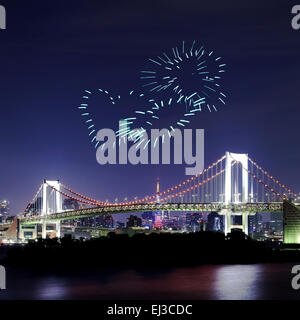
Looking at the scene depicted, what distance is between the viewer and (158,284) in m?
39.1

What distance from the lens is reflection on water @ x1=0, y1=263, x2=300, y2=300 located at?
3522cm

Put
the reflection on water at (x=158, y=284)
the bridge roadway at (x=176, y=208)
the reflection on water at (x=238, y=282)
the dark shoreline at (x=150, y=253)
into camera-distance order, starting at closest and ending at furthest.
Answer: the reflection on water at (x=158, y=284)
the reflection on water at (x=238, y=282)
the dark shoreline at (x=150, y=253)
the bridge roadway at (x=176, y=208)

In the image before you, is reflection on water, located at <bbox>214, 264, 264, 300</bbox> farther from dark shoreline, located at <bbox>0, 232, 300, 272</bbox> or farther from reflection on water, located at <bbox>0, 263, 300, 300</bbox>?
dark shoreline, located at <bbox>0, 232, 300, 272</bbox>

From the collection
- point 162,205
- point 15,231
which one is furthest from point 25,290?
point 15,231

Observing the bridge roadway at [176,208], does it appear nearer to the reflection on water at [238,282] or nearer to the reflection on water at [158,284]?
the reflection on water at [238,282]

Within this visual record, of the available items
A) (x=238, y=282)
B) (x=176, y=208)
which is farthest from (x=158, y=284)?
(x=176, y=208)

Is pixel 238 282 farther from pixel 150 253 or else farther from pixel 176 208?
pixel 176 208

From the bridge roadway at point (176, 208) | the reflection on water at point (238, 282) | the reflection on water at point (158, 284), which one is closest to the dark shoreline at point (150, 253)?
the reflection on water at point (238, 282)

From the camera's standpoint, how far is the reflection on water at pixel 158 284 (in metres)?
35.2

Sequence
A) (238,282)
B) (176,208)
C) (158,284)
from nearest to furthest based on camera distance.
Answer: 1. (158,284)
2. (238,282)
3. (176,208)

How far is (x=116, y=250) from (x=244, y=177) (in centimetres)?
1886

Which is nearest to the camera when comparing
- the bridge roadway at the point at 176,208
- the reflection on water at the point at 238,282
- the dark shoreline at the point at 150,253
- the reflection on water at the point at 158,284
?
the reflection on water at the point at 158,284
